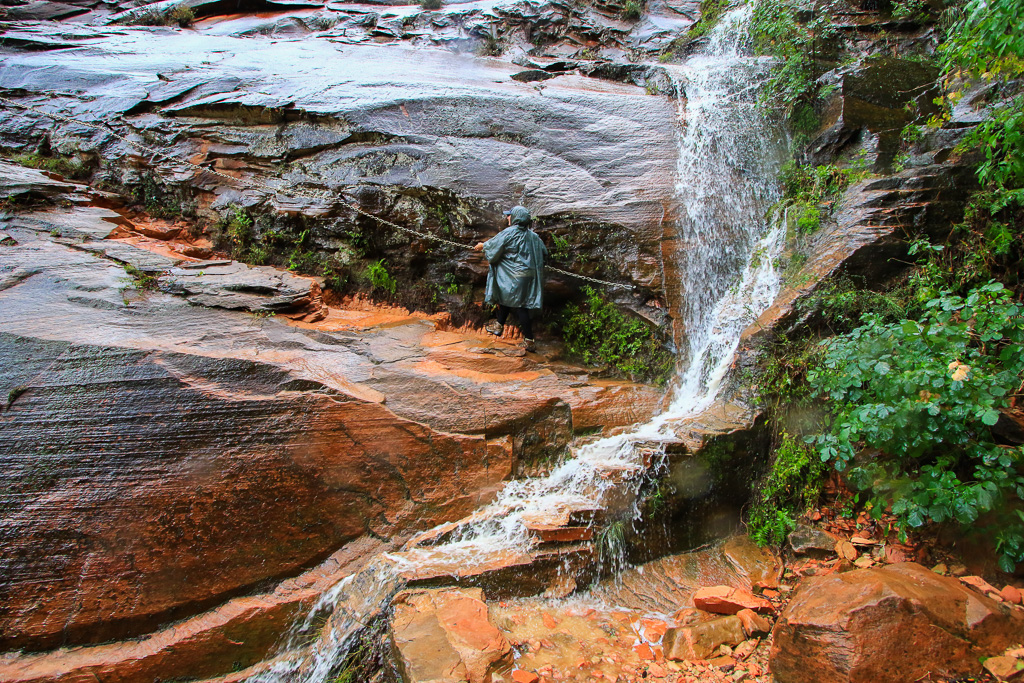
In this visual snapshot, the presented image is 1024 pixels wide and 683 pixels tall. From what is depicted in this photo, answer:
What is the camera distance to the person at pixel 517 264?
6.93m

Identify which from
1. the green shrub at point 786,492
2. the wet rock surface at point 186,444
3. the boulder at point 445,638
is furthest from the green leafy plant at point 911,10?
the boulder at point 445,638

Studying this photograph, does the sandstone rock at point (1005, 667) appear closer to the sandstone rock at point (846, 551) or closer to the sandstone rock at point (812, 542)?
the sandstone rock at point (846, 551)

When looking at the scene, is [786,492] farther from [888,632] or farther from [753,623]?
[888,632]

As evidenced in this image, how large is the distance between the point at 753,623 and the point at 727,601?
24 centimetres

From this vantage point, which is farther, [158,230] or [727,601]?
[158,230]

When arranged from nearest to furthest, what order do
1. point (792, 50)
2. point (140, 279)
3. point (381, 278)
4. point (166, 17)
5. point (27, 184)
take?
point (140, 279), point (27, 184), point (381, 278), point (792, 50), point (166, 17)

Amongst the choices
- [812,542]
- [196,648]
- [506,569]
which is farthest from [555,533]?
[196,648]

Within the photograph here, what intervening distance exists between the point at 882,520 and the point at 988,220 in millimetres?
3571

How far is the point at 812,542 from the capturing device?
486cm

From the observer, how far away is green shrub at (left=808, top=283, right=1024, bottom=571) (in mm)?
3881

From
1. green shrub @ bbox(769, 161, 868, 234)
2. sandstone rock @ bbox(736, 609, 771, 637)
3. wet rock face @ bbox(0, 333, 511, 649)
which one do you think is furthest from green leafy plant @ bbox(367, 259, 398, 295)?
sandstone rock @ bbox(736, 609, 771, 637)

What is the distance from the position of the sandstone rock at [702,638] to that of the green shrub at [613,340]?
340 cm

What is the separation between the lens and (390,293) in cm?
777

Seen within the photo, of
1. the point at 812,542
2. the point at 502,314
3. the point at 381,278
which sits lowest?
the point at 812,542
